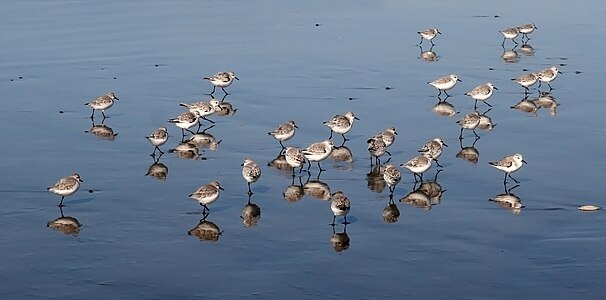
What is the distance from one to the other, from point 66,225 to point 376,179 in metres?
5.04

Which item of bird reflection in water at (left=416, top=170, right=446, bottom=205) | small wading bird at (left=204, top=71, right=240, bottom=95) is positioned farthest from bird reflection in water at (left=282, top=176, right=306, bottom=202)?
small wading bird at (left=204, top=71, right=240, bottom=95)

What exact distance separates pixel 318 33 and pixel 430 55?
12.6 ft

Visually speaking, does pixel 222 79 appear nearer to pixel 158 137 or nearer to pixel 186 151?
pixel 186 151

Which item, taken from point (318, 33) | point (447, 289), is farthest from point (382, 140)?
point (318, 33)

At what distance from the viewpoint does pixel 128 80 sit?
24.8 m

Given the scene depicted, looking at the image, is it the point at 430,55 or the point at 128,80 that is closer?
the point at 128,80

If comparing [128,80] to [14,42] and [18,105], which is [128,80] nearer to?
[18,105]

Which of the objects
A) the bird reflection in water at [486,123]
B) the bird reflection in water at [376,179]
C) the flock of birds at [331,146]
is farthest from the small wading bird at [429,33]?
the bird reflection in water at [376,179]

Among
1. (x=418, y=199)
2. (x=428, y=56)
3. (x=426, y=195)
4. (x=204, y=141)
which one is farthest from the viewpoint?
(x=428, y=56)

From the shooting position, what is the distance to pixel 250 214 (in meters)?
15.7

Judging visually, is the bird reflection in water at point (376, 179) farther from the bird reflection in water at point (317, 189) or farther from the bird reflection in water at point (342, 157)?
the bird reflection in water at point (317, 189)

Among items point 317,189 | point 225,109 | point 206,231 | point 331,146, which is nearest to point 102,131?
point 225,109

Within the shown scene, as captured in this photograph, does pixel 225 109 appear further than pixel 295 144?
Yes

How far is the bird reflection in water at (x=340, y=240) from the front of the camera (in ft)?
46.8
